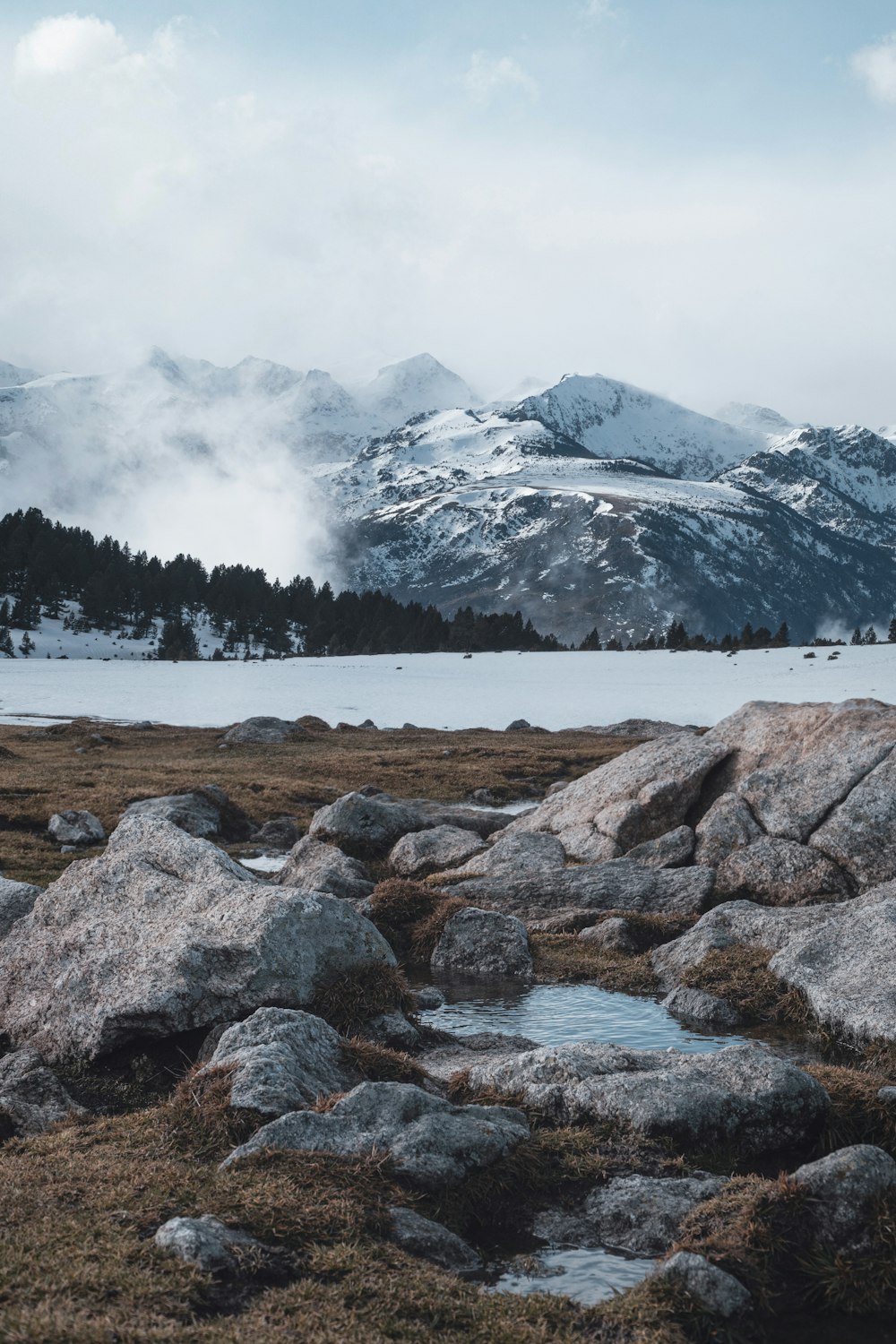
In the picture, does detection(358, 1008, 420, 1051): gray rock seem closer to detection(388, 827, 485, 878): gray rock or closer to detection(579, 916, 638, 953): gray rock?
detection(579, 916, 638, 953): gray rock

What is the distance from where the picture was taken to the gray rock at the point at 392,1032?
15.6 m

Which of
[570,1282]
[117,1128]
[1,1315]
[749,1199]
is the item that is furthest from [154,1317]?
[749,1199]

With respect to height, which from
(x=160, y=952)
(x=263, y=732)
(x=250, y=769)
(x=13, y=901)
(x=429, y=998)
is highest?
(x=160, y=952)

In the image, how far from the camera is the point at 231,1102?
1159cm

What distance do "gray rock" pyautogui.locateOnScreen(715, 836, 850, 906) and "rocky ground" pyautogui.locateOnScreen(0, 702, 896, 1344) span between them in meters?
0.08

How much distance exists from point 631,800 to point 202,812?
1572cm

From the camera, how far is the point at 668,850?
27.7 m

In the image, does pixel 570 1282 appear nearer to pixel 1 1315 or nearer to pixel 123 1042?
pixel 1 1315

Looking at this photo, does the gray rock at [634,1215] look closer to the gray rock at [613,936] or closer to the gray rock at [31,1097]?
the gray rock at [31,1097]

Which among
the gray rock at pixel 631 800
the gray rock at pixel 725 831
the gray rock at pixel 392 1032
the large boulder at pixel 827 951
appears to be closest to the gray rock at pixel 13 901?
the gray rock at pixel 392 1032

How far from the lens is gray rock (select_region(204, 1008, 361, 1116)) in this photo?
38.5 ft

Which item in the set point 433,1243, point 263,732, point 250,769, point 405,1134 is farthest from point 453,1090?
point 263,732

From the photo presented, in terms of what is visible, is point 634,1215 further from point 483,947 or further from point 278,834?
point 278,834

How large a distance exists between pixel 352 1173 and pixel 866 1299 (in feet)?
15.6
